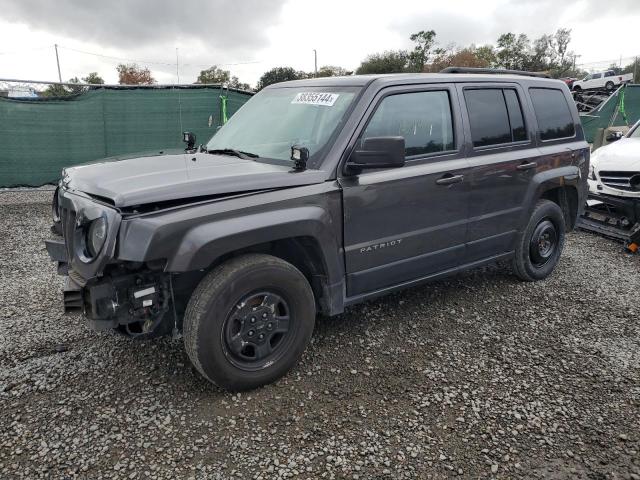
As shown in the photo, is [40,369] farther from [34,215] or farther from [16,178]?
[16,178]

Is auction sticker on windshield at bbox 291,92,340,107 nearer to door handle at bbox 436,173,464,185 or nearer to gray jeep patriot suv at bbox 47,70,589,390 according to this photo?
gray jeep patriot suv at bbox 47,70,589,390

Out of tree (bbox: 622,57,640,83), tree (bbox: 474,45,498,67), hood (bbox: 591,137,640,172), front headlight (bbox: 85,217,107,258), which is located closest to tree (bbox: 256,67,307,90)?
tree (bbox: 474,45,498,67)

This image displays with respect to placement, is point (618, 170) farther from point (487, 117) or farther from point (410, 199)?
point (410, 199)

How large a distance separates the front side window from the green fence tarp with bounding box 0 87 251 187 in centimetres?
652

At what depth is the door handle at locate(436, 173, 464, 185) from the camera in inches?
147

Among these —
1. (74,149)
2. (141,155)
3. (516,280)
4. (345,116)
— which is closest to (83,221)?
(141,155)

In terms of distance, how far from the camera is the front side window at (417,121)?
3.51 metres

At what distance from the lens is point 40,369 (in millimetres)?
3268

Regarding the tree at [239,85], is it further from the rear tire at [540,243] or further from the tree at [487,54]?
the tree at [487,54]

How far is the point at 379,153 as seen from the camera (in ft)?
10.1

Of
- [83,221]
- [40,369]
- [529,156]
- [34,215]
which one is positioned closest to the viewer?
[83,221]

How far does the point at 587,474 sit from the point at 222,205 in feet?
7.70

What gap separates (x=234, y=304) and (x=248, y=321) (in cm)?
17

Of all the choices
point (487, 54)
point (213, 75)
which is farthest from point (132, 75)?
point (487, 54)
